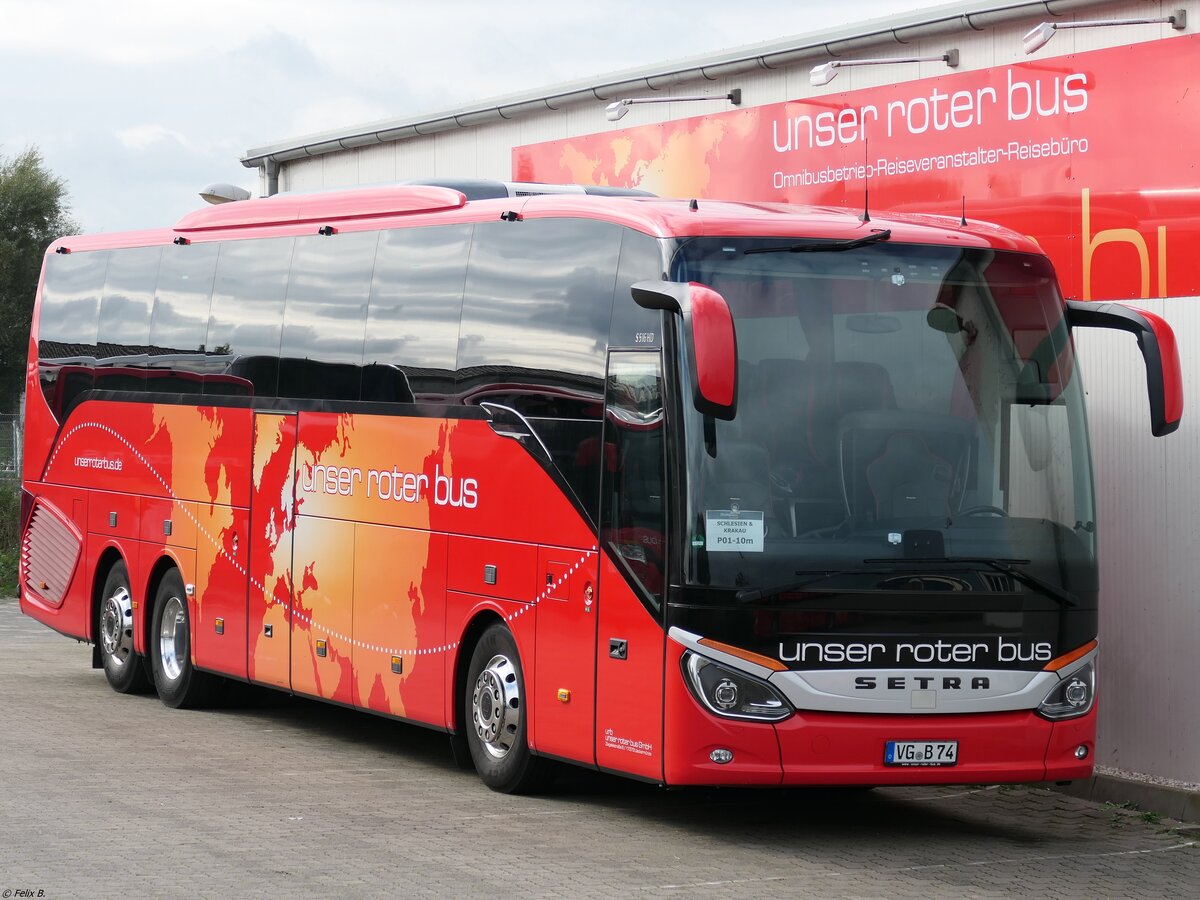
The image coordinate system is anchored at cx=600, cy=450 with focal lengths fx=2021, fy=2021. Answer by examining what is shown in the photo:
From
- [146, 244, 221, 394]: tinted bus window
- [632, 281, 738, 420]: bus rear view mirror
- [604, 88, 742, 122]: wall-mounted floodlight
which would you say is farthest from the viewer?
[604, 88, 742, 122]: wall-mounted floodlight

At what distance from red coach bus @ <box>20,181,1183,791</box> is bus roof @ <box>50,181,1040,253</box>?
0.03 meters

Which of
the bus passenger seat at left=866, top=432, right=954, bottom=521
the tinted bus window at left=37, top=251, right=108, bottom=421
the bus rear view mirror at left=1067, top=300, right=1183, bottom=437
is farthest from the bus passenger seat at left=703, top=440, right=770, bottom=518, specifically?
the tinted bus window at left=37, top=251, right=108, bottom=421

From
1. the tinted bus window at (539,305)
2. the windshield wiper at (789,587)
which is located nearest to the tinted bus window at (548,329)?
the tinted bus window at (539,305)

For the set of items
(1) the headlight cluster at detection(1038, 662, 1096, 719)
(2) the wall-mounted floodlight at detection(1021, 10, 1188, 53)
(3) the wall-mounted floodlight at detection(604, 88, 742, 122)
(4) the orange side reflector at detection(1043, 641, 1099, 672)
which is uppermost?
(3) the wall-mounted floodlight at detection(604, 88, 742, 122)

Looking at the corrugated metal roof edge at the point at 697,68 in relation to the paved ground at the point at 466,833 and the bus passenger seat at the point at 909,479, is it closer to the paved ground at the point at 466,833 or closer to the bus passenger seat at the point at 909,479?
the bus passenger seat at the point at 909,479

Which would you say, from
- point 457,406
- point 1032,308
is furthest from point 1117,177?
point 457,406

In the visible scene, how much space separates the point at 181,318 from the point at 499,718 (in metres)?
5.67

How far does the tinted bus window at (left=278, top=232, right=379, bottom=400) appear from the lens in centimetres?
1350

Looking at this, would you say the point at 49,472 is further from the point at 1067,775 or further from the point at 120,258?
the point at 1067,775

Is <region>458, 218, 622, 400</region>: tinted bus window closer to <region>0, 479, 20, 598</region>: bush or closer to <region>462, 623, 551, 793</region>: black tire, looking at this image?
<region>462, 623, 551, 793</region>: black tire

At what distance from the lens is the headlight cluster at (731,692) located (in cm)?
992

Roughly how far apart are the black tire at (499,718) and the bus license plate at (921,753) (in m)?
2.29

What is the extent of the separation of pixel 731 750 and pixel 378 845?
5.88 feet

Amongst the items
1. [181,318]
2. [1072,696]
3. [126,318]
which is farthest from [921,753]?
[126,318]
